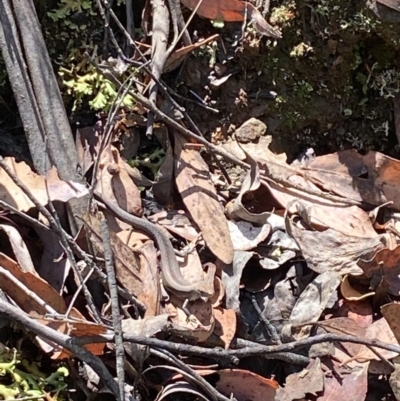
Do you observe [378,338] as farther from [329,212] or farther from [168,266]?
[168,266]

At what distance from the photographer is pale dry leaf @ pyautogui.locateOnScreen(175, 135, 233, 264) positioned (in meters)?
1.75

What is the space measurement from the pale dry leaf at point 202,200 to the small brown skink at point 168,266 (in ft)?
0.25

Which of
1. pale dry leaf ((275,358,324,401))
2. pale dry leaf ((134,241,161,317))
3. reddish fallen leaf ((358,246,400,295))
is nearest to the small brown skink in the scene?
pale dry leaf ((134,241,161,317))

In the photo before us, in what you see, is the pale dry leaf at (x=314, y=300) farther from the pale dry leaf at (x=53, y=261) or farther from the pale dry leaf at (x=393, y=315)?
the pale dry leaf at (x=53, y=261)

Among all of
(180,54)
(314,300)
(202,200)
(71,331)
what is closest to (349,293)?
(314,300)

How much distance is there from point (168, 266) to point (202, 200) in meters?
0.24

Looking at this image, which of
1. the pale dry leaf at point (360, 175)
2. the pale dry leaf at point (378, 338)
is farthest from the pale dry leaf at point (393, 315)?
the pale dry leaf at point (360, 175)

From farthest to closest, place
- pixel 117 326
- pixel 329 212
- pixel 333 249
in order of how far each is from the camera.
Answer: pixel 329 212 → pixel 333 249 → pixel 117 326

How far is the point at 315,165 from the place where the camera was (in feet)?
6.44

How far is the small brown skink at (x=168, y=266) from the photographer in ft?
→ 5.37

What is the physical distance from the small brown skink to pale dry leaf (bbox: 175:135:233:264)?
8 cm

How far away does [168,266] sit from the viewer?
1.70m

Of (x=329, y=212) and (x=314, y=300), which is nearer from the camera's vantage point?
(x=314, y=300)

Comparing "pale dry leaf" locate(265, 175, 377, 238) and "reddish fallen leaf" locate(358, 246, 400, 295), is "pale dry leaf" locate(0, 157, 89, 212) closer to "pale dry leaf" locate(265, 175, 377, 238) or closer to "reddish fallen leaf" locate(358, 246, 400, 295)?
"pale dry leaf" locate(265, 175, 377, 238)
